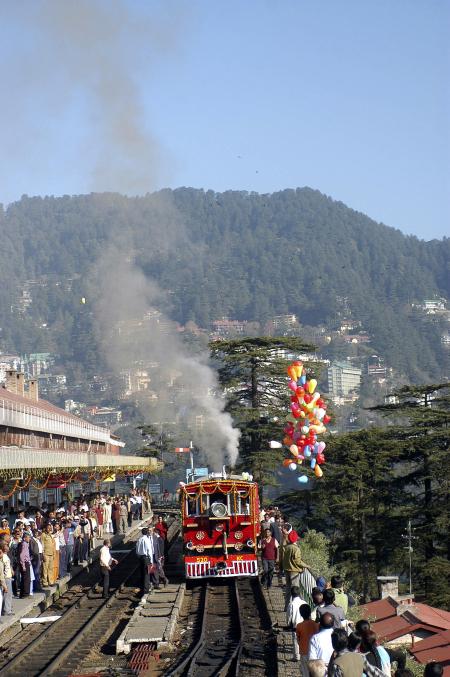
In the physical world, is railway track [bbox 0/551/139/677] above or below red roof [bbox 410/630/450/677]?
above

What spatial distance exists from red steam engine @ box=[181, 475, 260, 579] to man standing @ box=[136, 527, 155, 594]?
1.51 metres

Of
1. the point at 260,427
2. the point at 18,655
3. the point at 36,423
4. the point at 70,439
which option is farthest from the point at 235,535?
the point at 70,439

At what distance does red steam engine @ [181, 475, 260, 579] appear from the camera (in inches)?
999

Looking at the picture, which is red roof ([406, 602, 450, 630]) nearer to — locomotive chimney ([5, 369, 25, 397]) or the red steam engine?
the red steam engine

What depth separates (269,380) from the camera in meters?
59.0

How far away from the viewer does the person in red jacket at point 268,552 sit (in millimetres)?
24766

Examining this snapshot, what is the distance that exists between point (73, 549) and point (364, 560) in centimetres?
2273

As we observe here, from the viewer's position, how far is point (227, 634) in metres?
19.4

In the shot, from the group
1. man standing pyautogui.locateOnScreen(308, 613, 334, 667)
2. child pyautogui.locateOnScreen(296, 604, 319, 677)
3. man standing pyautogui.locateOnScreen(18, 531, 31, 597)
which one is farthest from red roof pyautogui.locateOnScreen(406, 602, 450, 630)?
man standing pyautogui.locateOnScreen(308, 613, 334, 667)

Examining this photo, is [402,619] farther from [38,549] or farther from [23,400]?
[23,400]

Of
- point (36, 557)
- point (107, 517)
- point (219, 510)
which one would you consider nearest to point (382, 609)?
point (219, 510)

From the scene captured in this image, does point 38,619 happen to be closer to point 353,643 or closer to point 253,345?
point 353,643

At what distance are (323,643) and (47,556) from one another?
44.9 ft

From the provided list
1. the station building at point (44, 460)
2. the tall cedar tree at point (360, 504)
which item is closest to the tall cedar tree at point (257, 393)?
the tall cedar tree at point (360, 504)
